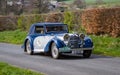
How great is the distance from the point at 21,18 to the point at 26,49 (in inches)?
867

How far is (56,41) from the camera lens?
19266 millimetres

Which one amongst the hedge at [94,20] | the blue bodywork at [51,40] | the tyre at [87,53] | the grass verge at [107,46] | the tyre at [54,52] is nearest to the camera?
the blue bodywork at [51,40]

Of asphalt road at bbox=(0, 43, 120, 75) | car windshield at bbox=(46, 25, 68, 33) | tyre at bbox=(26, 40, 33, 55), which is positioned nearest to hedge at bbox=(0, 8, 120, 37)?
car windshield at bbox=(46, 25, 68, 33)

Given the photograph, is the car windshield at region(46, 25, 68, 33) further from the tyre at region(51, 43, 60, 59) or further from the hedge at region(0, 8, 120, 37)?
the hedge at region(0, 8, 120, 37)

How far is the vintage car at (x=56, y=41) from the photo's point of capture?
1916cm

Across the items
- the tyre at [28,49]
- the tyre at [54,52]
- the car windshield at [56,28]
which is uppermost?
the car windshield at [56,28]

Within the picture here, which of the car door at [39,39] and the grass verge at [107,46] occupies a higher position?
the car door at [39,39]

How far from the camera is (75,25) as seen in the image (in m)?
31.1

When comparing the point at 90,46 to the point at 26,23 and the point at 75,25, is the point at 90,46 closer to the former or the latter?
the point at 75,25

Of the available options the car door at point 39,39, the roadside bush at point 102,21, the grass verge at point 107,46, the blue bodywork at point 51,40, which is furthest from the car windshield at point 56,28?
the roadside bush at point 102,21

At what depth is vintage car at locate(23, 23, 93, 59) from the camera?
754 inches

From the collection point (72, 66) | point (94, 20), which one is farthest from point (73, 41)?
point (94, 20)

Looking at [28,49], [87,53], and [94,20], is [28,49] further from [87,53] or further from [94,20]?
[94,20]

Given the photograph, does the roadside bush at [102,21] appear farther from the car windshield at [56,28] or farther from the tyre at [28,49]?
the tyre at [28,49]
